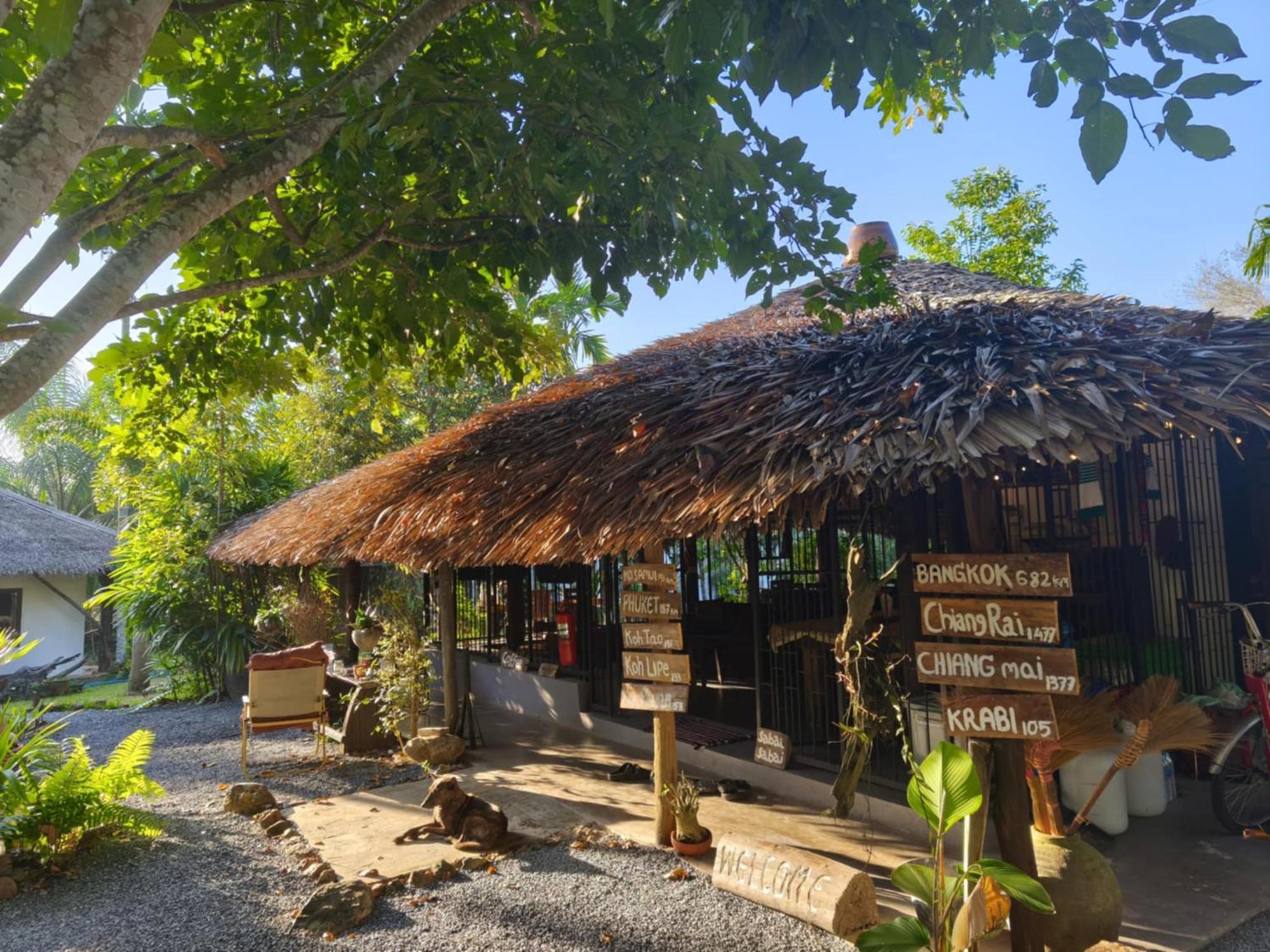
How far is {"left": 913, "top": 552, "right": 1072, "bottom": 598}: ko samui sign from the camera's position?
312 centimetres

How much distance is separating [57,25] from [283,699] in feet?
19.5

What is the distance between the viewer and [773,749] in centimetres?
570

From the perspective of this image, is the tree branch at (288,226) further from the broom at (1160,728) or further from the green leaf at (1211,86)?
the broom at (1160,728)

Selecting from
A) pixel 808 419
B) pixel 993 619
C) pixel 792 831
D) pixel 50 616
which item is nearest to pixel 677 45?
pixel 808 419

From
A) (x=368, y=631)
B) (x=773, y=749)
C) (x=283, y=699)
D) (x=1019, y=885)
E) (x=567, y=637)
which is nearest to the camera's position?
(x=1019, y=885)

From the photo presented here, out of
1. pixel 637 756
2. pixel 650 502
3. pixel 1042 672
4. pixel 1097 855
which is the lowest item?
pixel 637 756

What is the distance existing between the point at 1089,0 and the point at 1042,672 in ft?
9.53

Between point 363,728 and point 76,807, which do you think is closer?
point 76,807

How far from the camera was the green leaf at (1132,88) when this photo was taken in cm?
187

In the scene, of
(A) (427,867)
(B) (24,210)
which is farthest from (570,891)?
(B) (24,210)

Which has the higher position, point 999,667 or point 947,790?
point 999,667

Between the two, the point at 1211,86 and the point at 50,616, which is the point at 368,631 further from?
the point at 50,616

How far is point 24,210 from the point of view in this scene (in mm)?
1859

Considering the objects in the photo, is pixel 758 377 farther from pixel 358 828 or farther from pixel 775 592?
pixel 358 828
